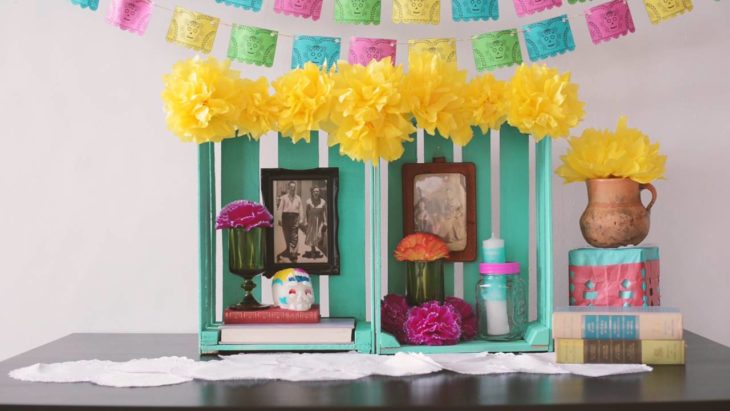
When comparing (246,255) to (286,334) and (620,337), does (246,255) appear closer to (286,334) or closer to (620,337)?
(286,334)

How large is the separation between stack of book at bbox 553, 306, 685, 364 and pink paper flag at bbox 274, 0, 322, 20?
717mm

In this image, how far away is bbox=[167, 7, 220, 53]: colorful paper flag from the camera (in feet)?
5.53

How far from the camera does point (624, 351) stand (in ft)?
4.70

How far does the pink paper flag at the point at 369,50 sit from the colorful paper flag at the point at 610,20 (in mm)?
378

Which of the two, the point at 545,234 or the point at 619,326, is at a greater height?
the point at 545,234

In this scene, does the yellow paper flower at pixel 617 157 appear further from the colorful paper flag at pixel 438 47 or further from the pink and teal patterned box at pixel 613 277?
the colorful paper flag at pixel 438 47

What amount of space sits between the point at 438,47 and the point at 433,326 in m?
0.53

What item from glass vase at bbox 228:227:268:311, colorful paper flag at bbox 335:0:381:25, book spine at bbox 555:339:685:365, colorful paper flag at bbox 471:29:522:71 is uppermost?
colorful paper flag at bbox 335:0:381:25

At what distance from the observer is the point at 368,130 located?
1.50 m

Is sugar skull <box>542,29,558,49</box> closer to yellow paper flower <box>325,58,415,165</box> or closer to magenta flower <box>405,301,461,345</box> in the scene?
yellow paper flower <box>325,58,415,165</box>

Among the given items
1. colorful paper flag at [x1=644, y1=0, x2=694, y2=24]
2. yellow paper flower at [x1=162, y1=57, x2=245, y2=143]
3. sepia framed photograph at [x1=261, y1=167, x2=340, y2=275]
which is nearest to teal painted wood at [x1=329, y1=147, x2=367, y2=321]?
sepia framed photograph at [x1=261, y1=167, x2=340, y2=275]

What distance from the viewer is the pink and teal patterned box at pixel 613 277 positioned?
1596mm

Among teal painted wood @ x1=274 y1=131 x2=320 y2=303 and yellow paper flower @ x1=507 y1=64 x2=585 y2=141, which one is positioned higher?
yellow paper flower @ x1=507 y1=64 x2=585 y2=141

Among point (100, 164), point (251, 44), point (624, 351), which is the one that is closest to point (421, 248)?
point (624, 351)
